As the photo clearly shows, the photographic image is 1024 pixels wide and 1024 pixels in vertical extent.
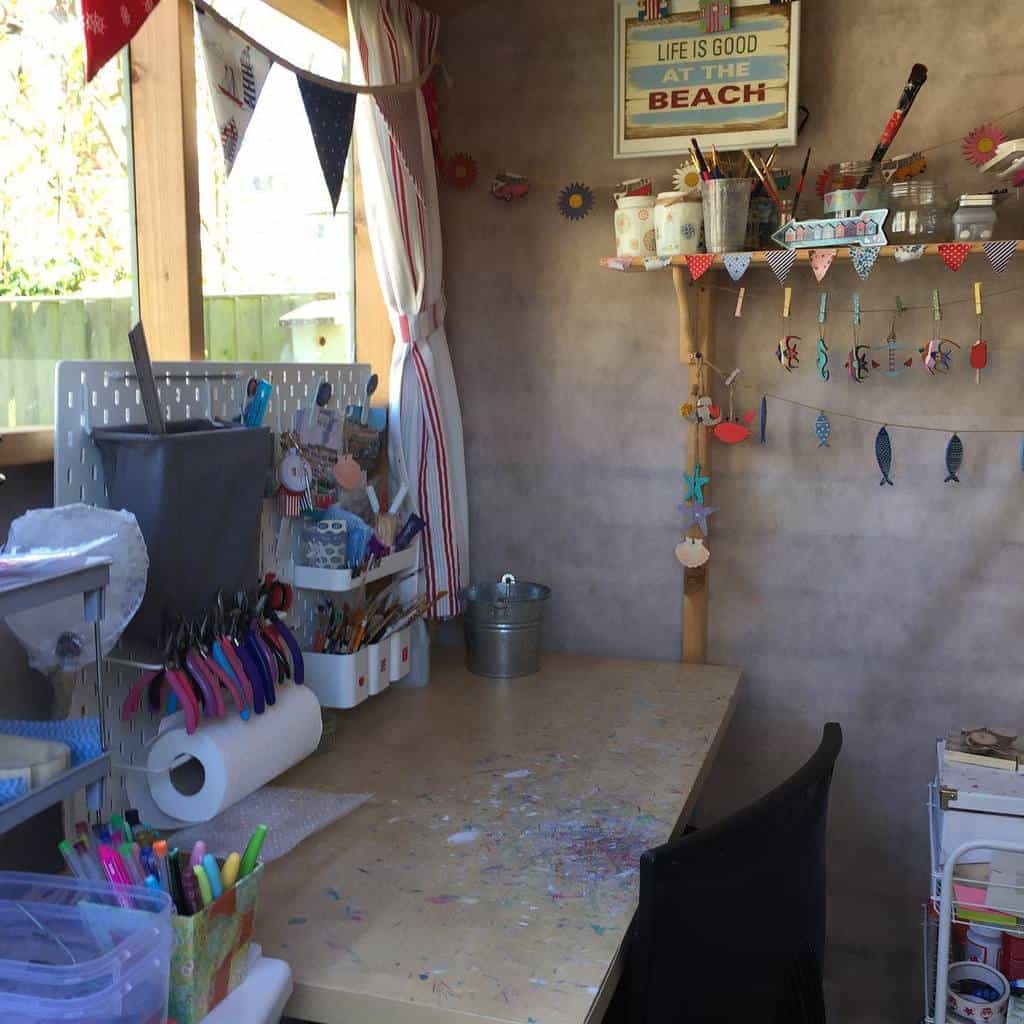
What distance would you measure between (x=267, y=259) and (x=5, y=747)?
3.83 feet

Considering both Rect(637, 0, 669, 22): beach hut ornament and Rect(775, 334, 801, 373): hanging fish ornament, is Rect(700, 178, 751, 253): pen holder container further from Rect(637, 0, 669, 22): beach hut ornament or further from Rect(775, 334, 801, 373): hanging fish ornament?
Rect(637, 0, 669, 22): beach hut ornament

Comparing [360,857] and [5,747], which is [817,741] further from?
[5,747]

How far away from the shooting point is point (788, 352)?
84.2 inches

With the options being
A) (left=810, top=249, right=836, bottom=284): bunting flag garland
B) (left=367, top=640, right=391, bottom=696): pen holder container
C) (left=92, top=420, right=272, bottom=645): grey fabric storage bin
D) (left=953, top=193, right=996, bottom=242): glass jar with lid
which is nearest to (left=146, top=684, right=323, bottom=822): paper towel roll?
(left=92, top=420, right=272, bottom=645): grey fabric storage bin

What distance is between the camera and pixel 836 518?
223 centimetres

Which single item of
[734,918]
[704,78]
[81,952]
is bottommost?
[734,918]

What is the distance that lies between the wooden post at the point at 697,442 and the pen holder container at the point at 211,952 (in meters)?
1.40

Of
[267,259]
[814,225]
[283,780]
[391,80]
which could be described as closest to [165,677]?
[283,780]

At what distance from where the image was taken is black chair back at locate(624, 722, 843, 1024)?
3.95ft

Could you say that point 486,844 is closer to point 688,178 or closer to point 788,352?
point 788,352

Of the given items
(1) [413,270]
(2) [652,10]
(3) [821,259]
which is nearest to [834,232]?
(3) [821,259]

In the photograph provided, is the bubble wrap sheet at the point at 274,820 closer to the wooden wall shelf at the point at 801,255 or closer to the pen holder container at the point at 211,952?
the pen holder container at the point at 211,952

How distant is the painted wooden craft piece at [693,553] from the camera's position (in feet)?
7.41

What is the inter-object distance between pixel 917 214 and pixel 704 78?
52 centimetres
